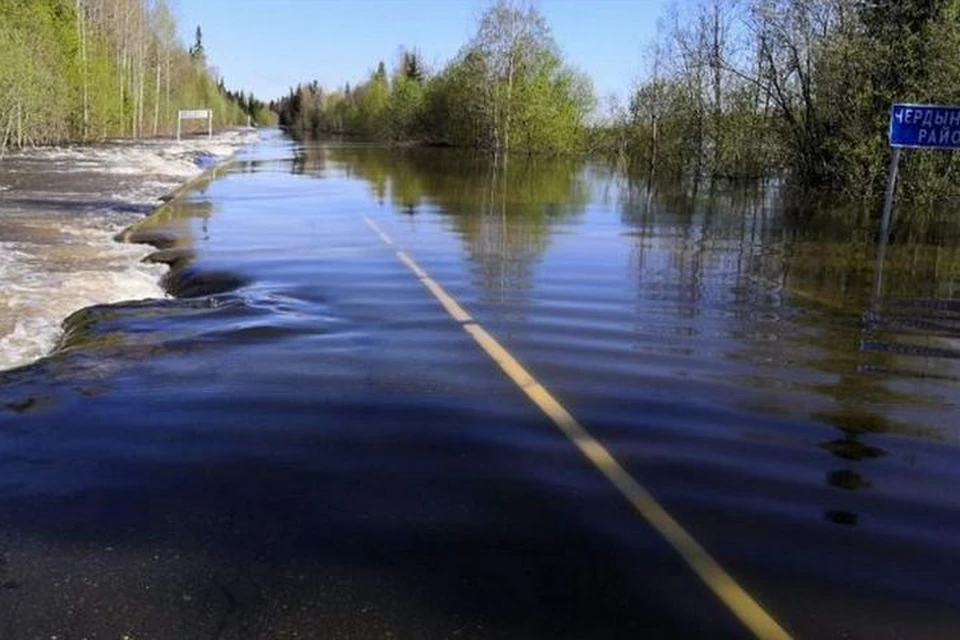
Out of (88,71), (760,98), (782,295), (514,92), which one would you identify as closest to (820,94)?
(760,98)

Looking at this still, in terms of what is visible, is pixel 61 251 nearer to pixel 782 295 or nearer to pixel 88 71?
pixel 782 295

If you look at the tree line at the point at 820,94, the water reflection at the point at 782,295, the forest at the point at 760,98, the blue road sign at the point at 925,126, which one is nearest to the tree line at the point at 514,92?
the forest at the point at 760,98

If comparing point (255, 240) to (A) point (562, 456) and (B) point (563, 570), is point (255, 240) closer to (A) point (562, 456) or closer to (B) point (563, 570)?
(A) point (562, 456)

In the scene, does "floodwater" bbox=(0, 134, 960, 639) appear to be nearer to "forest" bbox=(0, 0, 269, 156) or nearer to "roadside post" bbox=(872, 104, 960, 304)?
"roadside post" bbox=(872, 104, 960, 304)

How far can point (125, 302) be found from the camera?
937 centimetres

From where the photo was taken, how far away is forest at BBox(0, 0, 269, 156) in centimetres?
4449

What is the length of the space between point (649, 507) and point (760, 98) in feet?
116

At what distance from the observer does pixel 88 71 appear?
209ft

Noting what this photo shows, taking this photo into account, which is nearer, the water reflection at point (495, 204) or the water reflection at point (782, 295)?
the water reflection at point (782, 295)

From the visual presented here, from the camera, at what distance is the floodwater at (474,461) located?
11.5 ft

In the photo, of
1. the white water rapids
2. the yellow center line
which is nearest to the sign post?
the yellow center line

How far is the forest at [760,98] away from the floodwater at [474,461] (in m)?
15.8

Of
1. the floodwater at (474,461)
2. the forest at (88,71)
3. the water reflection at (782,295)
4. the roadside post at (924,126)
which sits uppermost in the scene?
the forest at (88,71)

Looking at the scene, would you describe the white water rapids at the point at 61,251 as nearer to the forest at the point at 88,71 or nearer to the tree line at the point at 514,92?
the forest at the point at 88,71
